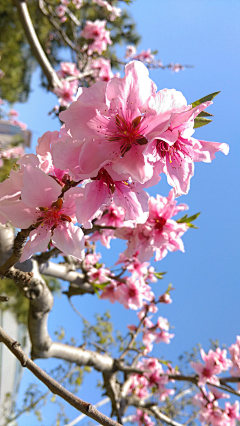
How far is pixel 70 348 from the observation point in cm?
199

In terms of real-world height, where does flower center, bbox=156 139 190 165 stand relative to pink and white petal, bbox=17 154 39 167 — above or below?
above

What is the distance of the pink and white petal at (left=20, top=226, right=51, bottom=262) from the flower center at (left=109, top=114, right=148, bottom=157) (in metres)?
0.28

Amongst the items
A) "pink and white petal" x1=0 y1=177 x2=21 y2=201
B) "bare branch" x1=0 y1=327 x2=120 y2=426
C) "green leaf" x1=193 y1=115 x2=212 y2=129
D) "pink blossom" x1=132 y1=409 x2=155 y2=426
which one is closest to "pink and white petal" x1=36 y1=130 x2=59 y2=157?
"pink and white petal" x1=0 y1=177 x2=21 y2=201

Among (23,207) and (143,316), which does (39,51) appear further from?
(143,316)

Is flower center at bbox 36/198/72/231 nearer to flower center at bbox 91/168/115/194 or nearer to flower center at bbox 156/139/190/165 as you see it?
flower center at bbox 91/168/115/194

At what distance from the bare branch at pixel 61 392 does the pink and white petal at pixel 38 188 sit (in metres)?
0.38

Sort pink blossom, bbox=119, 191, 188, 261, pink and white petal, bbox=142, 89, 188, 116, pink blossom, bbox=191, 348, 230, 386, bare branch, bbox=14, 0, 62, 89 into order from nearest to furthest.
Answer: pink and white petal, bbox=142, 89, 188, 116
pink blossom, bbox=119, 191, 188, 261
pink blossom, bbox=191, 348, 230, 386
bare branch, bbox=14, 0, 62, 89

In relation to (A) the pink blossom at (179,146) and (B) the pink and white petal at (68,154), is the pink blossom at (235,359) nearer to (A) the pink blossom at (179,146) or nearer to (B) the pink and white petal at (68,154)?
(A) the pink blossom at (179,146)

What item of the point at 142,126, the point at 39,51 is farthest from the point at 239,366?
the point at 39,51

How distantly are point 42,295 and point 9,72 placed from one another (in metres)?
9.00

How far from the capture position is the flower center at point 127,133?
0.54 meters

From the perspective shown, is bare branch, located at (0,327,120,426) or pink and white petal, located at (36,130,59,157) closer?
bare branch, located at (0,327,120,426)

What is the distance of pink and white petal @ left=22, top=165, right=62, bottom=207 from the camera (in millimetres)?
563

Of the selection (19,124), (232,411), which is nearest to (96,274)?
(232,411)
